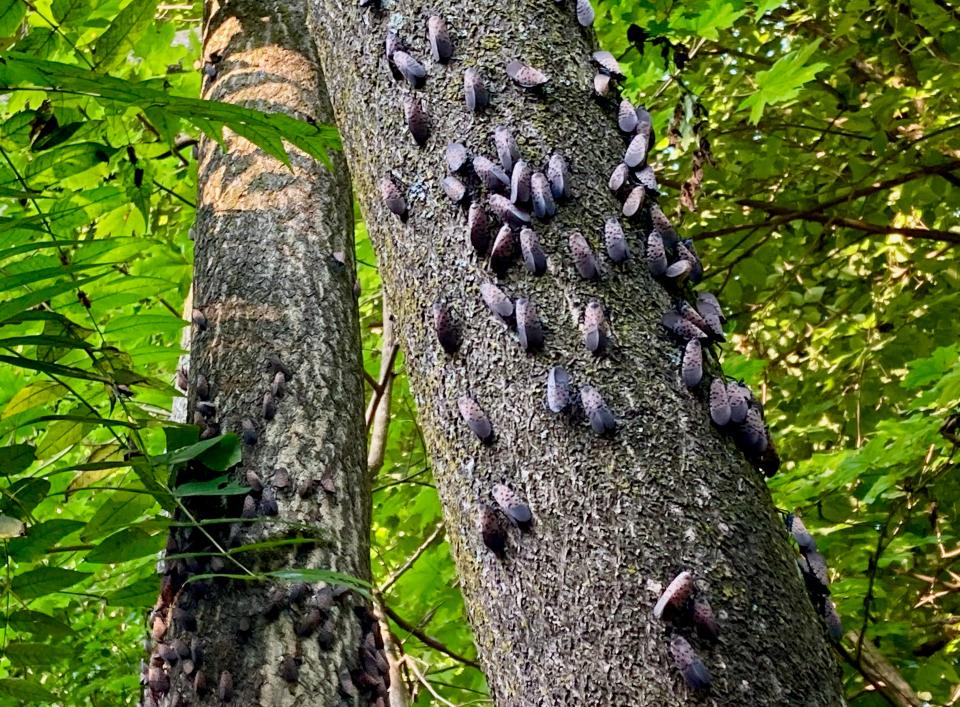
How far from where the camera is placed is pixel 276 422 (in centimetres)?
215

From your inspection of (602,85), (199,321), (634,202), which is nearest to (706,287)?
(199,321)

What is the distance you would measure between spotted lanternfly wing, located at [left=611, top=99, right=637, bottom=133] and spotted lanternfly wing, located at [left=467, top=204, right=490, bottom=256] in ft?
0.93

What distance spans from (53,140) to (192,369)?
65 centimetres

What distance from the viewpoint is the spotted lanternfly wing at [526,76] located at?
1295mm

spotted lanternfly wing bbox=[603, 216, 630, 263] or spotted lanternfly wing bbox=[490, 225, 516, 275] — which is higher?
spotted lanternfly wing bbox=[603, 216, 630, 263]

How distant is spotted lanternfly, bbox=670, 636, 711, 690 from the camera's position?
0.91m

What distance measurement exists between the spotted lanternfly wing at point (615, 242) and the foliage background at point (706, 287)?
0.68 metres

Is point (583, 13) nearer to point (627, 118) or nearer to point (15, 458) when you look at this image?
point (627, 118)

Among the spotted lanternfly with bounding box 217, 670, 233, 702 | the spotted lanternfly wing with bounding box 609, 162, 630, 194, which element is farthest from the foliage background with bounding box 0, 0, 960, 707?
the spotted lanternfly wing with bounding box 609, 162, 630, 194

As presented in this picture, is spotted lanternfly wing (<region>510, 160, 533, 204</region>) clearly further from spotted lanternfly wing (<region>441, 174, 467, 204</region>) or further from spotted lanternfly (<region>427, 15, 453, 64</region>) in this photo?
spotted lanternfly (<region>427, 15, 453, 64</region>)

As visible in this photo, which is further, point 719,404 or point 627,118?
point 627,118

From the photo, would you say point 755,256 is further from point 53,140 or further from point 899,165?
point 53,140

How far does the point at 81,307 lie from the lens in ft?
7.64

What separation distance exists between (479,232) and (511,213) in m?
0.05
